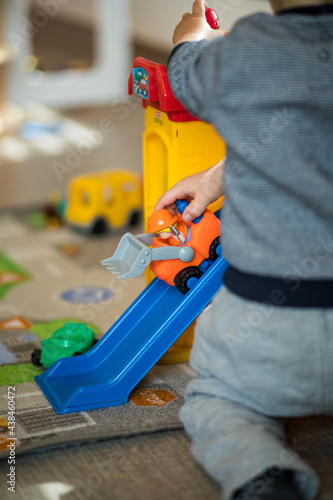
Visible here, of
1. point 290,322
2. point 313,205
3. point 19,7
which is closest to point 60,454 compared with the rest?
point 290,322

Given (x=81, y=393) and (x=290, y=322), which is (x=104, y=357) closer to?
(x=81, y=393)

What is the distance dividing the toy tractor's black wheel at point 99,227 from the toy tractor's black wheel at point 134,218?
8cm

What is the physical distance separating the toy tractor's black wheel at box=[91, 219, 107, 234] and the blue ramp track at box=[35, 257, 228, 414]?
0.81 metres

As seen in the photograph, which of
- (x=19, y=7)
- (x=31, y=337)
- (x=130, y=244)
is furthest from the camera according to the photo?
(x=19, y=7)

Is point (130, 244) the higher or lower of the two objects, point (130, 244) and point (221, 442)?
the higher

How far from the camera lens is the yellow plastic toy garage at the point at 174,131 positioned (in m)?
0.97

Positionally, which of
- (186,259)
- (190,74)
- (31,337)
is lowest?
(31,337)

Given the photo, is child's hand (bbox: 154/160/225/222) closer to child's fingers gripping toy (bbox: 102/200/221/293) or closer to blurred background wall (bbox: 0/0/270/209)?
child's fingers gripping toy (bbox: 102/200/221/293)

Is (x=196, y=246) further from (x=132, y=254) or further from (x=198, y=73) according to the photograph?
(x=198, y=73)

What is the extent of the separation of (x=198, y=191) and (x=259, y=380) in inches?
12.0

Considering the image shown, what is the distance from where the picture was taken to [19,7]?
88.5 inches

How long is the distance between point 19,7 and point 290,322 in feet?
6.34

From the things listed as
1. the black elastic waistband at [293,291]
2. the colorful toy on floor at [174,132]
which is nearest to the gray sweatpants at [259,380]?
the black elastic waistband at [293,291]

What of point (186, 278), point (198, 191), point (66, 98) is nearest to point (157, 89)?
point (198, 191)
